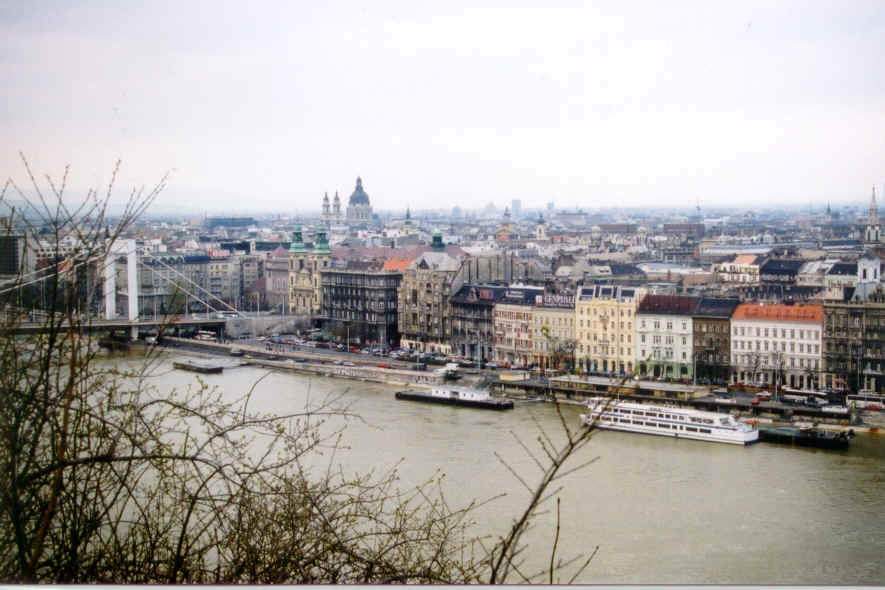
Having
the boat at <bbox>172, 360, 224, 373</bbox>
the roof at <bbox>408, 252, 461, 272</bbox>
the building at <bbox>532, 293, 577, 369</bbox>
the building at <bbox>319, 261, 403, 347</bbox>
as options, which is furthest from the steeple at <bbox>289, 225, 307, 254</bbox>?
the boat at <bbox>172, 360, 224, 373</bbox>

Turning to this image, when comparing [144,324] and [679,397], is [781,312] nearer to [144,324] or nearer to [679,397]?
[679,397]

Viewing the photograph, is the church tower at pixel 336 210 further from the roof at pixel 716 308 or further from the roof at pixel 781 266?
the roof at pixel 781 266

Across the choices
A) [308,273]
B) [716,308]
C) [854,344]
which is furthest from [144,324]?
[308,273]

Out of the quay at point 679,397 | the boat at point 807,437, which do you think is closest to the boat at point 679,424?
the boat at point 807,437

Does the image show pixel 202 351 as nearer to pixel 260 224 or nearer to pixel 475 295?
pixel 475 295

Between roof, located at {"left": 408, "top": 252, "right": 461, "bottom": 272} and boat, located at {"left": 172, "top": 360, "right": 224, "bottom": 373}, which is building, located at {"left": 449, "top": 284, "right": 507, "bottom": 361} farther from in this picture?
boat, located at {"left": 172, "top": 360, "right": 224, "bottom": 373}
